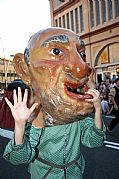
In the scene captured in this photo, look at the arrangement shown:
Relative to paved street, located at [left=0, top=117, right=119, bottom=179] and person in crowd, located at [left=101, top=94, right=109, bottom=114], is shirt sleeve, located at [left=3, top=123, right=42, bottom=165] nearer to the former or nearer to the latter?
paved street, located at [left=0, top=117, right=119, bottom=179]

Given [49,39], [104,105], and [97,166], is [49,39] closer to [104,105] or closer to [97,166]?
[97,166]

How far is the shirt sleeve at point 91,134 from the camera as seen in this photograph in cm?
142

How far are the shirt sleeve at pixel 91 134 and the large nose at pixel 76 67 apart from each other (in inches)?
17.3

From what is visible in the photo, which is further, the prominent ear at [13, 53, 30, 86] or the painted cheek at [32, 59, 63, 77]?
the prominent ear at [13, 53, 30, 86]

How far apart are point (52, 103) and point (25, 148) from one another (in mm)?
284

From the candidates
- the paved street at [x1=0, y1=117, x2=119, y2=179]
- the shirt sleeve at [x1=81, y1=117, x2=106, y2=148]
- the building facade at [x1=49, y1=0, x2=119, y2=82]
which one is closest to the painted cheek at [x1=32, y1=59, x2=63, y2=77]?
the shirt sleeve at [x1=81, y1=117, x2=106, y2=148]

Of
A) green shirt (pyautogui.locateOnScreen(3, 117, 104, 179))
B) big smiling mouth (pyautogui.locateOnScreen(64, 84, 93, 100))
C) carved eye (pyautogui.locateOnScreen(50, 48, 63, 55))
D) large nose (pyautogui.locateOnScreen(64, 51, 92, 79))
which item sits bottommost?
green shirt (pyautogui.locateOnScreen(3, 117, 104, 179))

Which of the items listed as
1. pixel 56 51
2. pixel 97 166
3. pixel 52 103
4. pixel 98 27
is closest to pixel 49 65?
pixel 56 51

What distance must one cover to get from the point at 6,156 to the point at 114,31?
53.3 ft

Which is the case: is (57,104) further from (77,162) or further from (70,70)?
(77,162)

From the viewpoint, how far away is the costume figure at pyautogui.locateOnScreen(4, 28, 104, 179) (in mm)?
1134

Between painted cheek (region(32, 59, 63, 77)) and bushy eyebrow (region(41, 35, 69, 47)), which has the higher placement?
bushy eyebrow (region(41, 35, 69, 47))

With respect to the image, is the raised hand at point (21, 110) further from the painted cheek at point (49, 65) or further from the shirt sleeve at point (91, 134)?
the shirt sleeve at point (91, 134)

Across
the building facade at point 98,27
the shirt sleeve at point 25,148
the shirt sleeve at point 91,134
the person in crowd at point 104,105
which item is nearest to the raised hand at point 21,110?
the shirt sleeve at point 25,148
